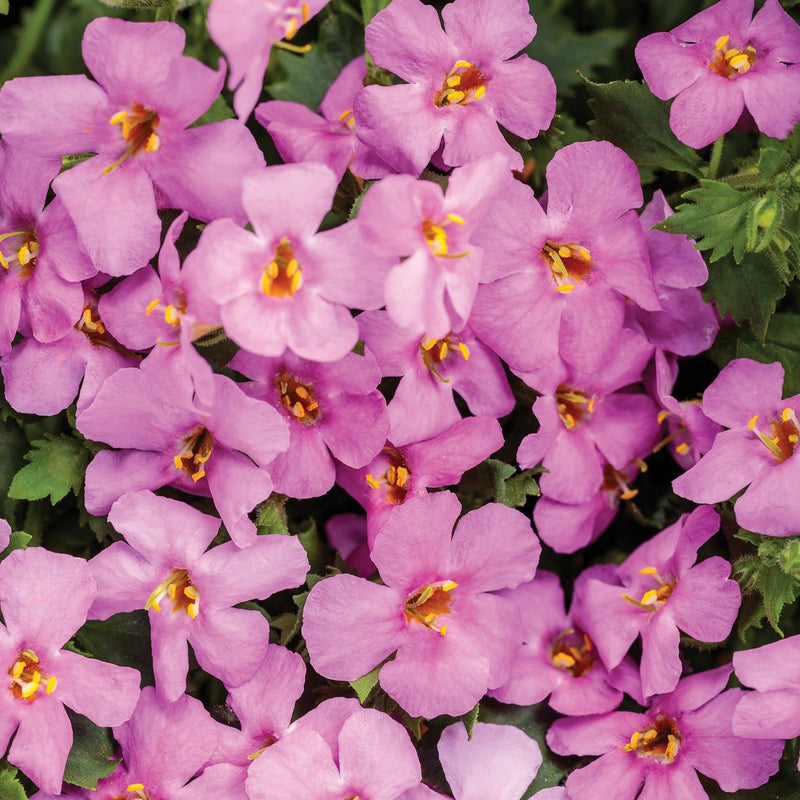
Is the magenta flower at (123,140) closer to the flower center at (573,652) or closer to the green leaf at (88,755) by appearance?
the green leaf at (88,755)

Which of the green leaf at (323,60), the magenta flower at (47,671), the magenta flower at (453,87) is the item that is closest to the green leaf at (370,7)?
the green leaf at (323,60)

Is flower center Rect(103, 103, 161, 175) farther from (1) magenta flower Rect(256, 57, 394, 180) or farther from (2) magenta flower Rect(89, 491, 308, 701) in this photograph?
(2) magenta flower Rect(89, 491, 308, 701)

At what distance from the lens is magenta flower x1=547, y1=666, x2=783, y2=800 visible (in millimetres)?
1293

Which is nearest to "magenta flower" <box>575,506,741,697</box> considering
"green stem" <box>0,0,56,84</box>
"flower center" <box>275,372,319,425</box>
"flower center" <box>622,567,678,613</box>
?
"flower center" <box>622,567,678,613</box>

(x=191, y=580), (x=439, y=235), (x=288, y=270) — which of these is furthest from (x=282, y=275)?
(x=191, y=580)

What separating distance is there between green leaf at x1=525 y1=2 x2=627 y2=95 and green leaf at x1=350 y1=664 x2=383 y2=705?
0.90 metres

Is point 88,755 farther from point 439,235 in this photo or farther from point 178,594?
point 439,235

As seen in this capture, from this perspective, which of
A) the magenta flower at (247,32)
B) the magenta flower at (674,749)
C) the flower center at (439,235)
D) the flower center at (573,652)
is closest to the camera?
the magenta flower at (247,32)

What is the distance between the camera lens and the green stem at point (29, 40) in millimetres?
1594

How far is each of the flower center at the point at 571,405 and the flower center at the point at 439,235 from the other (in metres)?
0.37

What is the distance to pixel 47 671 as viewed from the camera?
1208 millimetres

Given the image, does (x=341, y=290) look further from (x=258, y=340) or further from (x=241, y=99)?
(x=241, y=99)

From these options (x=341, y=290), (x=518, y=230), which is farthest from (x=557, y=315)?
(x=341, y=290)

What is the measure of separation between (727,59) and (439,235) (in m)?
0.47
